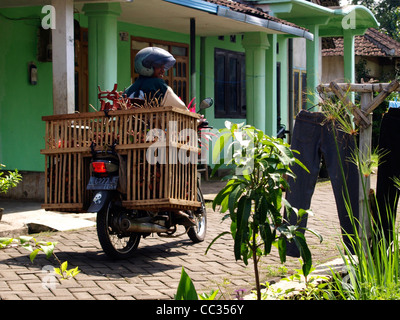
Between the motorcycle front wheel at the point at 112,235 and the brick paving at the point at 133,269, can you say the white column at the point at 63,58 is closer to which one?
the brick paving at the point at 133,269

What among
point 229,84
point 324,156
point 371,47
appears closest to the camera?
point 324,156

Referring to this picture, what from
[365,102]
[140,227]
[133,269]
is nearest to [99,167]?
[140,227]

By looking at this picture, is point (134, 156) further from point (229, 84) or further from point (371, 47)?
point (371, 47)

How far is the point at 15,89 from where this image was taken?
→ 11000 millimetres

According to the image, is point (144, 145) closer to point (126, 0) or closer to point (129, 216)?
point (129, 216)

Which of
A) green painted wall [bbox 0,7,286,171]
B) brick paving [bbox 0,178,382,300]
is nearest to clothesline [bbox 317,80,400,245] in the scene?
brick paving [bbox 0,178,382,300]

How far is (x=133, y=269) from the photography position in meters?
6.30

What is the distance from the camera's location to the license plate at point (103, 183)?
643cm

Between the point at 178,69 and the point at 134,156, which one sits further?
the point at 178,69

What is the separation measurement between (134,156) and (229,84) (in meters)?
10.7
